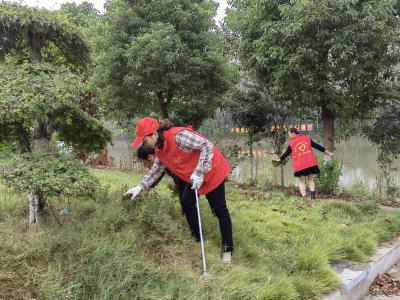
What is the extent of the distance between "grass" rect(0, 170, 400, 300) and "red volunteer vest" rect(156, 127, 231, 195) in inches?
20.6

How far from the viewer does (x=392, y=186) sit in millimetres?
10008

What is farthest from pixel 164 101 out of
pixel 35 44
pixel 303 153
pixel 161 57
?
pixel 35 44

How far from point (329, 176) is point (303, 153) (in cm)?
150

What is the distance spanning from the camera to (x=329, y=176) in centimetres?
966

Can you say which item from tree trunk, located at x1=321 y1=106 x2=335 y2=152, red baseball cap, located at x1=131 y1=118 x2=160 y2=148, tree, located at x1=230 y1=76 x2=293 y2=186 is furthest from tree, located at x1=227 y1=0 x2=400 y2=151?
red baseball cap, located at x1=131 y1=118 x2=160 y2=148

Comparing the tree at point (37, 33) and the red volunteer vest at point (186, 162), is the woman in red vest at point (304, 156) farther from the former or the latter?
the tree at point (37, 33)

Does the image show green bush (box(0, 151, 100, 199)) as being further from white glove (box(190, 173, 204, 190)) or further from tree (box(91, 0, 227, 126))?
tree (box(91, 0, 227, 126))

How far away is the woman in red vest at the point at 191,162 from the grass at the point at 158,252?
0.22m

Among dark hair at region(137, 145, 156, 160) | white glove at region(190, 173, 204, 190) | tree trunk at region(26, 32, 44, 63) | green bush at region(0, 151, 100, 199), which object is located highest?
tree trunk at region(26, 32, 44, 63)

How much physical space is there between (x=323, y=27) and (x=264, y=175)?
469cm

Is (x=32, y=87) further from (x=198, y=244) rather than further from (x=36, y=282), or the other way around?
(x=198, y=244)

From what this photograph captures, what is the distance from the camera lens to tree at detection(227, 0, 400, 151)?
8.06 m

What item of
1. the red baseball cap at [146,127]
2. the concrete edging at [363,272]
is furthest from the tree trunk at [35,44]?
the concrete edging at [363,272]

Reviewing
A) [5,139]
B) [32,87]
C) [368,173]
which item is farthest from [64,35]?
[368,173]
